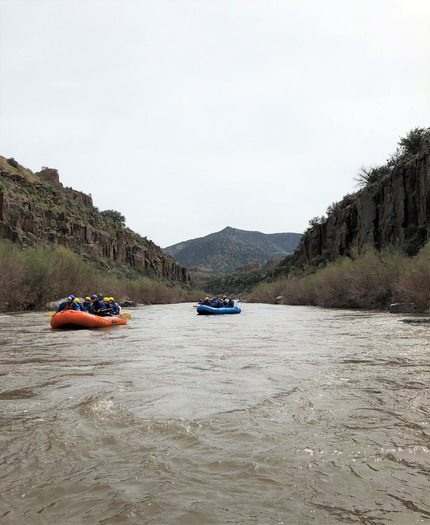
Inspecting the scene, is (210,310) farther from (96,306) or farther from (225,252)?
(225,252)

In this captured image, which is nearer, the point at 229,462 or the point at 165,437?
the point at 229,462

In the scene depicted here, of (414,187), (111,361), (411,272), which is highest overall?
(414,187)

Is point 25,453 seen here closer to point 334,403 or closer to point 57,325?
point 334,403

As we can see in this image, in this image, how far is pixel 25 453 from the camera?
3.22 meters

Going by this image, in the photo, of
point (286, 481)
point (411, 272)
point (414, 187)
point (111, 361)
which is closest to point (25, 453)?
point (286, 481)

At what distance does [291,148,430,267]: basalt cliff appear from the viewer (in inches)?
1405

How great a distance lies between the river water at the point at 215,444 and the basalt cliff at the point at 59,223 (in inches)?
1560

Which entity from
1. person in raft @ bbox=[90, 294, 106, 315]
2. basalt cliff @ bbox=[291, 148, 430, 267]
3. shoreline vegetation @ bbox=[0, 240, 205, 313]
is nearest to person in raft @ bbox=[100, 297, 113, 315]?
person in raft @ bbox=[90, 294, 106, 315]

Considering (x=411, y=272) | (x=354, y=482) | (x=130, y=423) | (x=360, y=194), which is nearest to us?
(x=354, y=482)

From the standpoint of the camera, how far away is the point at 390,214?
1565 inches

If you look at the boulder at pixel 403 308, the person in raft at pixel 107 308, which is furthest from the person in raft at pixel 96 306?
the boulder at pixel 403 308

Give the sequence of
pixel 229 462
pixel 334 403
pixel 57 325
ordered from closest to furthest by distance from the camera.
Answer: pixel 229 462, pixel 334 403, pixel 57 325

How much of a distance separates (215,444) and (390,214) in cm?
4066

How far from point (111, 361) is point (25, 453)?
4.73 m
